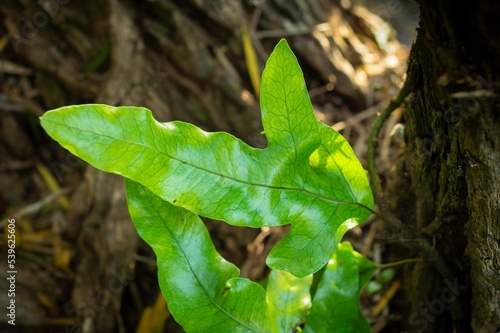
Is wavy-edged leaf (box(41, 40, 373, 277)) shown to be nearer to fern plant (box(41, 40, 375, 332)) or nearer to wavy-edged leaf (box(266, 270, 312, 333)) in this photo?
fern plant (box(41, 40, 375, 332))

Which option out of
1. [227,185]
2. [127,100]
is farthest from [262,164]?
[127,100]

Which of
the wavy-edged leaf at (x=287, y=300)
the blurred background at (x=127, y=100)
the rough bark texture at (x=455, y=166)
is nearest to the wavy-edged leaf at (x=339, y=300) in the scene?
the wavy-edged leaf at (x=287, y=300)

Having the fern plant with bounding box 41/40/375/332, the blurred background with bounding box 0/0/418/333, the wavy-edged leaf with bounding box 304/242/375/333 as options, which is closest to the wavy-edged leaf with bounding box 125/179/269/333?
the fern plant with bounding box 41/40/375/332

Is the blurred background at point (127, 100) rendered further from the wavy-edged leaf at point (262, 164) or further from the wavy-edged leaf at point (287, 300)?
the wavy-edged leaf at point (262, 164)

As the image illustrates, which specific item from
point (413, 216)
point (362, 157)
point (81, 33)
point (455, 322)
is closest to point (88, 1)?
point (81, 33)

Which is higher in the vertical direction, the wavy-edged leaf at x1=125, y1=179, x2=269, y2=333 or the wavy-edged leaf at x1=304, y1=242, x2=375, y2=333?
the wavy-edged leaf at x1=125, y1=179, x2=269, y2=333

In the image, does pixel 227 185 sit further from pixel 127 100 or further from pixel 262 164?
pixel 127 100
